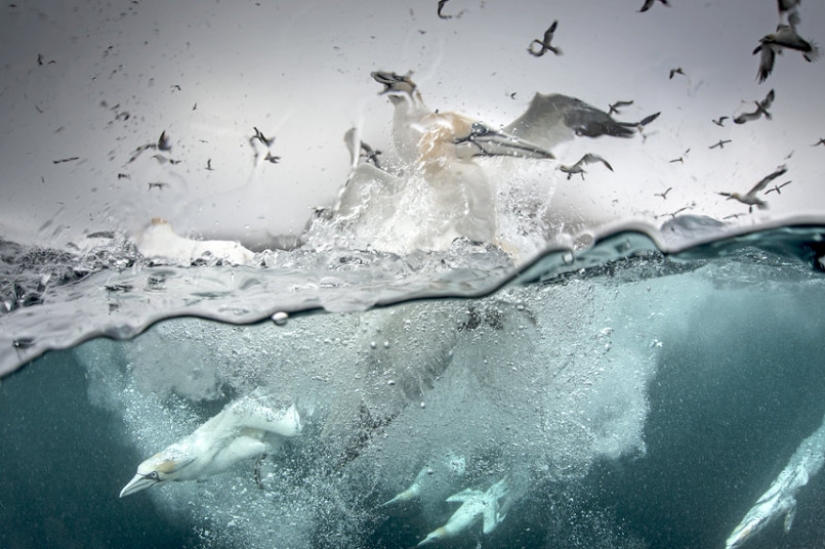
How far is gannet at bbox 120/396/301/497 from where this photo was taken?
6.75 meters

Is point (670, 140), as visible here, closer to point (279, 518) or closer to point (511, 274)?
point (511, 274)

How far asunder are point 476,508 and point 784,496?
27.9ft

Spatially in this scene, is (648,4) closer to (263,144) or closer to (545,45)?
(545,45)

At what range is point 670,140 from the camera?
3467mm

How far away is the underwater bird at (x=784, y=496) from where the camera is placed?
38.3 feet

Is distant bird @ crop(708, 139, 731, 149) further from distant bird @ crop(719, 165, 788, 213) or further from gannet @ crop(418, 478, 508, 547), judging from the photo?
gannet @ crop(418, 478, 508, 547)

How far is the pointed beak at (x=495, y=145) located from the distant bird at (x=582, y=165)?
0.14 meters

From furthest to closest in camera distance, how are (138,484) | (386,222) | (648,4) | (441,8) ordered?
(138,484), (386,222), (441,8), (648,4)

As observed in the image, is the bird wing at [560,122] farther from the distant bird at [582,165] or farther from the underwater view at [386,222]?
the distant bird at [582,165]

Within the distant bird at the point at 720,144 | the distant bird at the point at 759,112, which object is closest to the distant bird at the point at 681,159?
the distant bird at the point at 720,144

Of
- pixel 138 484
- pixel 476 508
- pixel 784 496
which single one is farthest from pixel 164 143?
pixel 784 496

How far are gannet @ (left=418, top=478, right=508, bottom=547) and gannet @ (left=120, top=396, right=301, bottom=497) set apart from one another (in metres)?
3.37

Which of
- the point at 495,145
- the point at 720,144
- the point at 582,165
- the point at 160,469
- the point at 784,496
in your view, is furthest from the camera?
the point at 784,496

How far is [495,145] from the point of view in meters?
3.72
